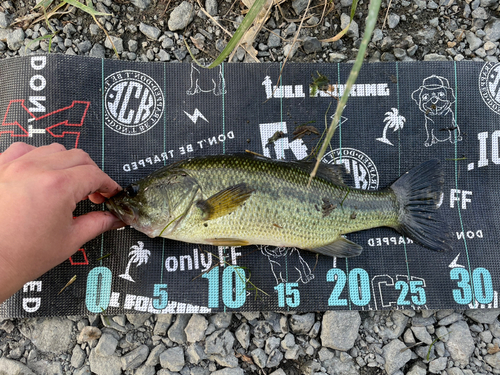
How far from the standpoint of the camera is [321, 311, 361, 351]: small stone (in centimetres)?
309

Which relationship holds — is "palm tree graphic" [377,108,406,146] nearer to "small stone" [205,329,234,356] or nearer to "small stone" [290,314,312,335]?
"small stone" [290,314,312,335]

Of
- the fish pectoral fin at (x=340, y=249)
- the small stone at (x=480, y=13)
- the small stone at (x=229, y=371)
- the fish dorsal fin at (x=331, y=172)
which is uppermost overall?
the small stone at (x=480, y=13)

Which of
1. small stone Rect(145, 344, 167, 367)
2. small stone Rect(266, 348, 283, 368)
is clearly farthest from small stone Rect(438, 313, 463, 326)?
small stone Rect(145, 344, 167, 367)

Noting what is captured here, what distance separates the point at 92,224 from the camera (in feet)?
8.79

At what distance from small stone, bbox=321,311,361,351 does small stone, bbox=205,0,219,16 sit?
3245 millimetres

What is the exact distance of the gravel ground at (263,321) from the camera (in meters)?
3.05

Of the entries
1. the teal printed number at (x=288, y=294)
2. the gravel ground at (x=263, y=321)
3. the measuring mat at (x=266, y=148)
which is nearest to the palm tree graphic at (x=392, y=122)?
the measuring mat at (x=266, y=148)

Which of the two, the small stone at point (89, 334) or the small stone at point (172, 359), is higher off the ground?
the small stone at point (89, 334)

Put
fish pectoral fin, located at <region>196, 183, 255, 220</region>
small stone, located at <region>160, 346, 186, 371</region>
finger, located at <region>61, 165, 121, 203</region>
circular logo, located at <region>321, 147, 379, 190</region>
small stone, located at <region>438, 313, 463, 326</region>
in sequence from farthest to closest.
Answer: circular logo, located at <region>321, 147, 379, 190</region> < small stone, located at <region>438, 313, 463, 326</region> < small stone, located at <region>160, 346, 186, 371</region> < fish pectoral fin, located at <region>196, 183, 255, 220</region> < finger, located at <region>61, 165, 121, 203</region>

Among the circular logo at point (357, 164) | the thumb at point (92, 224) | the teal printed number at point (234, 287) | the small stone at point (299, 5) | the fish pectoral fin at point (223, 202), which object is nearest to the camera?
the thumb at point (92, 224)

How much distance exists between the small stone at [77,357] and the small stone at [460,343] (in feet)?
11.4

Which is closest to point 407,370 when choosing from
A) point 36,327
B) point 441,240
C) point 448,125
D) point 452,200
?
point 441,240

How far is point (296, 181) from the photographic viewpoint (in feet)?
9.55

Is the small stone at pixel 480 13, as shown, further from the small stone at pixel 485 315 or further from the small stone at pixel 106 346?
the small stone at pixel 106 346
